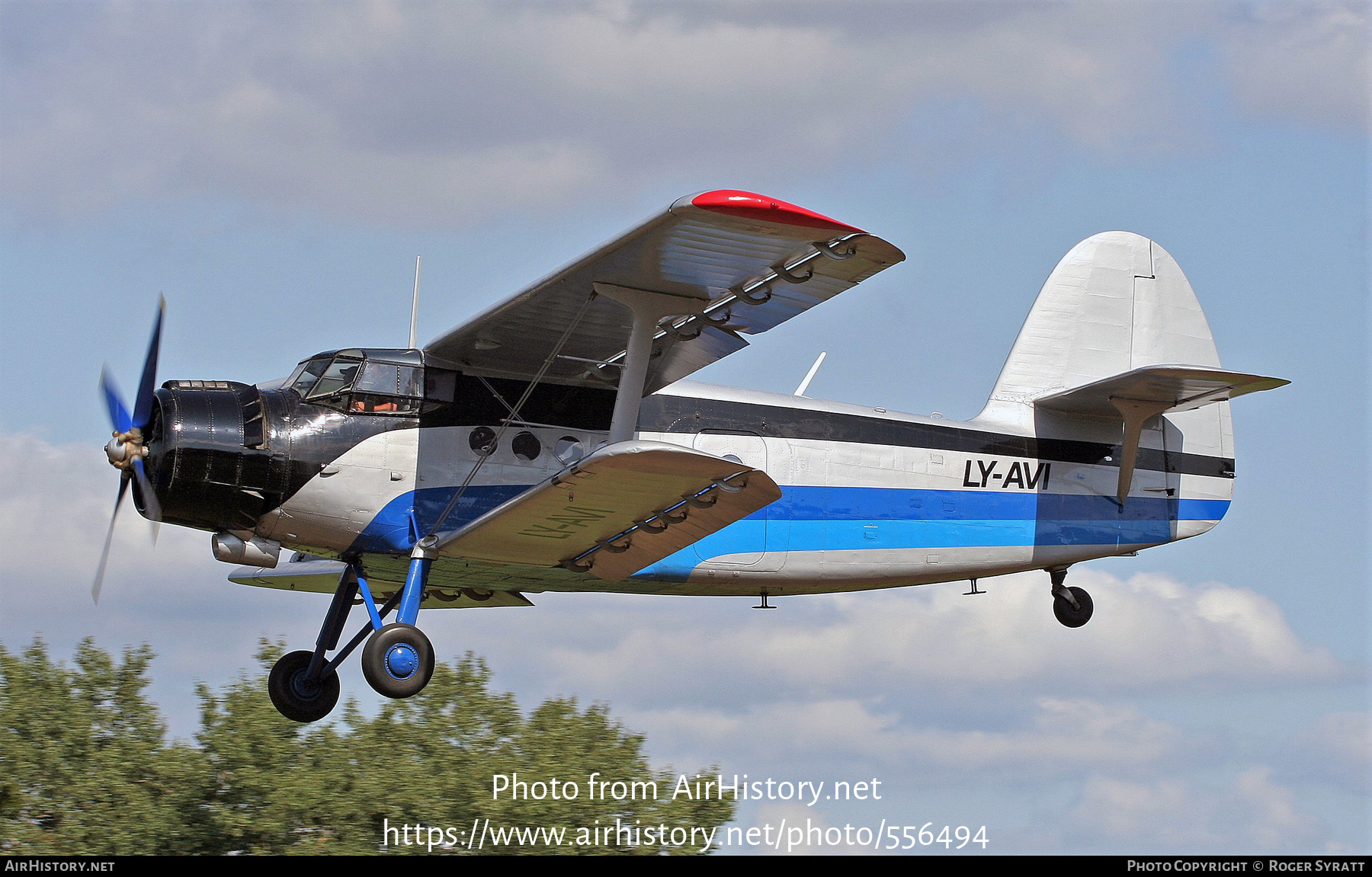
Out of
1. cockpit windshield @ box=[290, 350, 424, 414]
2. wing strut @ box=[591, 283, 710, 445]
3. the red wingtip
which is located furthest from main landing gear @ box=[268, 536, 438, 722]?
the red wingtip

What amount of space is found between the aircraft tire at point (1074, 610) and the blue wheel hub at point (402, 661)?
5892 millimetres

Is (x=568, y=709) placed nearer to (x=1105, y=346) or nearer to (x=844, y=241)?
(x=1105, y=346)

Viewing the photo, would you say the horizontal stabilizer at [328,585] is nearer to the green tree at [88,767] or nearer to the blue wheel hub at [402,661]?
the blue wheel hub at [402,661]

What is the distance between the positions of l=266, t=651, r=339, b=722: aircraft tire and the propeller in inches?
54.5

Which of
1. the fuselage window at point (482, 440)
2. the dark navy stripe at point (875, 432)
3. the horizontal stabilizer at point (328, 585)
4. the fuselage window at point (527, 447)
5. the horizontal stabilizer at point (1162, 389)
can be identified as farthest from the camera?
the horizontal stabilizer at point (328, 585)

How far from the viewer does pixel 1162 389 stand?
37.3 feet

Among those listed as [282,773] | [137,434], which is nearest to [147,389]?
[137,434]

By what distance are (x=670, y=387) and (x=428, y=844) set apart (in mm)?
8476

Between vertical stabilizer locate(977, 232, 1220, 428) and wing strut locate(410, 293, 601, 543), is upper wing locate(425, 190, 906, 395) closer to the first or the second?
wing strut locate(410, 293, 601, 543)

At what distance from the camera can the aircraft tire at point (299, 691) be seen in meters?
10.3

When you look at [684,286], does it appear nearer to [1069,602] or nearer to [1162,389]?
[1162,389]

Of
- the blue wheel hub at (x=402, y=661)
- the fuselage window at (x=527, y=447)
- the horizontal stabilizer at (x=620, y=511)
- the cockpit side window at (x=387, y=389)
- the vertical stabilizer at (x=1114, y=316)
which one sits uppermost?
the vertical stabilizer at (x=1114, y=316)

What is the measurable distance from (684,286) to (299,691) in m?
4.10

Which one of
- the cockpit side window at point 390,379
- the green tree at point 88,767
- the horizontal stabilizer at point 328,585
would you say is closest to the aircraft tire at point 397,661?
the cockpit side window at point 390,379
